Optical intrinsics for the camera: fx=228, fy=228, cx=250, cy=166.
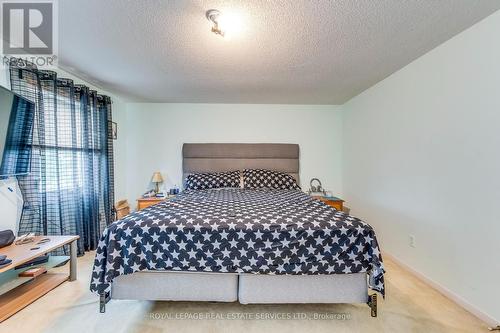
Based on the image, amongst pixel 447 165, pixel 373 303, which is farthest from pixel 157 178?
pixel 447 165

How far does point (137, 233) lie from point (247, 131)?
2.76 meters

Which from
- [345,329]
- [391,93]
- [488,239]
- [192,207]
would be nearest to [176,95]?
[192,207]

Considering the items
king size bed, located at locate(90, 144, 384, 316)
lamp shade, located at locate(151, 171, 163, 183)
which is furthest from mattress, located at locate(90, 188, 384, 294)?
lamp shade, located at locate(151, 171, 163, 183)

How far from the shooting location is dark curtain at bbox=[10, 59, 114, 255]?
2250 millimetres

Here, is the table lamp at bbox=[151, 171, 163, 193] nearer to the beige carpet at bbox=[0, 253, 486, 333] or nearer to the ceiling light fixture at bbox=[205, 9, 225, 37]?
the beige carpet at bbox=[0, 253, 486, 333]

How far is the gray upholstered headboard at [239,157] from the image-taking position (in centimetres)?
392

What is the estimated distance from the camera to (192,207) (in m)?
2.12

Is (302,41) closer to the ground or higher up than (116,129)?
higher up

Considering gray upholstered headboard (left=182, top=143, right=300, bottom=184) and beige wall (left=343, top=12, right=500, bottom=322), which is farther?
gray upholstered headboard (left=182, top=143, right=300, bottom=184)

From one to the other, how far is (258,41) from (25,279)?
2.87 metres

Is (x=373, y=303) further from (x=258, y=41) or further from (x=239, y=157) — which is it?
(x=239, y=157)

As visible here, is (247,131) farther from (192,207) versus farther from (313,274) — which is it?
(313,274)

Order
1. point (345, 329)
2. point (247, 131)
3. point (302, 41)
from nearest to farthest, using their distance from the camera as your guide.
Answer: point (345, 329) → point (302, 41) → point (247, 131)

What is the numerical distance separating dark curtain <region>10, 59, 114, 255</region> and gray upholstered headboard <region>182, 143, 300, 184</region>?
1237mm
